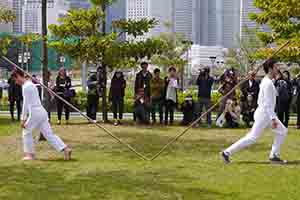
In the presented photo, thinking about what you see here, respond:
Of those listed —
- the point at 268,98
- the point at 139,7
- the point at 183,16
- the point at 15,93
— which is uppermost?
the point at 183,16

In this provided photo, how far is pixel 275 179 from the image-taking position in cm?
861

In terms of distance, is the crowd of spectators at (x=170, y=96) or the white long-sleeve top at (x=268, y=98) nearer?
the white long-sleeve top at (x=268, y=98)

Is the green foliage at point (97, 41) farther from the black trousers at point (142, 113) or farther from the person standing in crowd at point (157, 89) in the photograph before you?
the black trousers at point (142, 113)

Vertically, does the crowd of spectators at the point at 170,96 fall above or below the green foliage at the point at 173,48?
below

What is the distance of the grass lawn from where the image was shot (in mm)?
7637

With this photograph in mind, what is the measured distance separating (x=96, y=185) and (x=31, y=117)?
257 centimetres

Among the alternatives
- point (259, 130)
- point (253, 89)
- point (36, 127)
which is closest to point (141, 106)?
point (253, 89)

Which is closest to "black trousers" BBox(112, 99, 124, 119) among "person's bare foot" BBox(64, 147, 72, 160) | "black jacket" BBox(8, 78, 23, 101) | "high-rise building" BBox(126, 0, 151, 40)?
"black jacket" BBox(8, 78, 23, 101)

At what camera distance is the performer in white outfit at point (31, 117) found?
10.1 m

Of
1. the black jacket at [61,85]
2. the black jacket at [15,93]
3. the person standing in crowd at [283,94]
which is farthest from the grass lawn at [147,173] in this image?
the black jacket at [15,93]

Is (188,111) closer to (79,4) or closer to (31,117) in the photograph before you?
(79,4)

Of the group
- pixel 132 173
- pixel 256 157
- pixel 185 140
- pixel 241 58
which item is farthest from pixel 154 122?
pixel 241 58

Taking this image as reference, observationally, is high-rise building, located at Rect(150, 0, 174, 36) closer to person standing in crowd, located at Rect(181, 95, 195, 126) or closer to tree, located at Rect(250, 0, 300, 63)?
tree, located at Rect(250, 0, 300, 63)

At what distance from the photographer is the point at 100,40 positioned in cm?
1655
